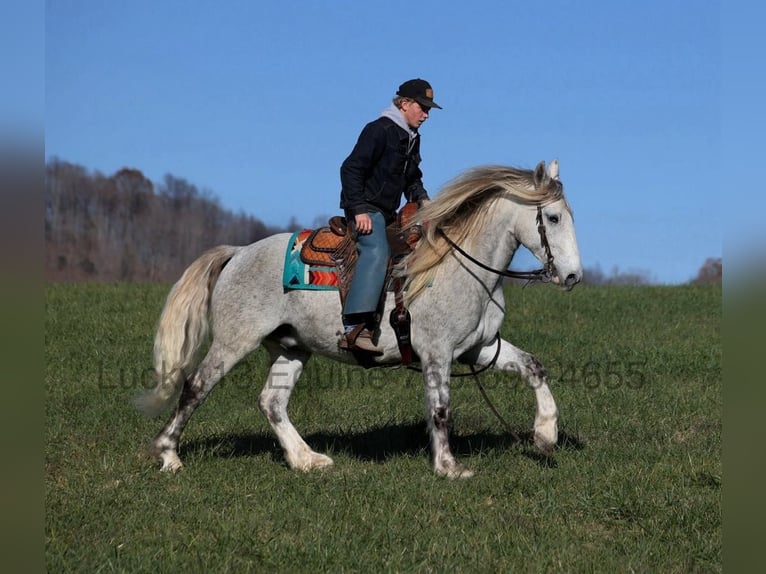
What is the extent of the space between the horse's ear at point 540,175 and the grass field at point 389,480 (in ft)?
7.38

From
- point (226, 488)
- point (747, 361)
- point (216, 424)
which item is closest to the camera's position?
point (747, 361)

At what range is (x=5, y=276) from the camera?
2.38 metres

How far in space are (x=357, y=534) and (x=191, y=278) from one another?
3248 mm

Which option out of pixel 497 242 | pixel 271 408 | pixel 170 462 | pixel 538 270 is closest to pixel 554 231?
pixel 538 270

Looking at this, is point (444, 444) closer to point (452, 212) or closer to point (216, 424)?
point (452, 212)

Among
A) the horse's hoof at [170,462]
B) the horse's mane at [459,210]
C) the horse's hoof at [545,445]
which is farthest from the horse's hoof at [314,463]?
the horse's hoof at [545,445]

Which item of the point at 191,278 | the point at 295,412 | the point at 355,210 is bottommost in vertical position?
the point at 295,412

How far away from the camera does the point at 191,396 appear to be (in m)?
7.43

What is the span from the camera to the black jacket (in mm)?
6961

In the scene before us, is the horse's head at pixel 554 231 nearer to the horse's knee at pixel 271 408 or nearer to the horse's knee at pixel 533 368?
the horse's knee at pixel 533 368

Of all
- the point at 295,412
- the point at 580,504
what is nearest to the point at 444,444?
the point at 580,504

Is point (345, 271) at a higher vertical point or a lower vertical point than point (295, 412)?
higher

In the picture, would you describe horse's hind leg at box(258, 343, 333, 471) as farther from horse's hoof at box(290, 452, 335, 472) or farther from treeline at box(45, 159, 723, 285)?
treeline at box(45, 159, 723, 285)

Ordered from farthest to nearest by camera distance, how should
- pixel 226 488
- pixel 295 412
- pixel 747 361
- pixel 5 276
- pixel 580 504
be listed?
pixel 295 412 → pixel 226 488 → pixel 580 504 → pixel 747 361 → pixel 5 276
